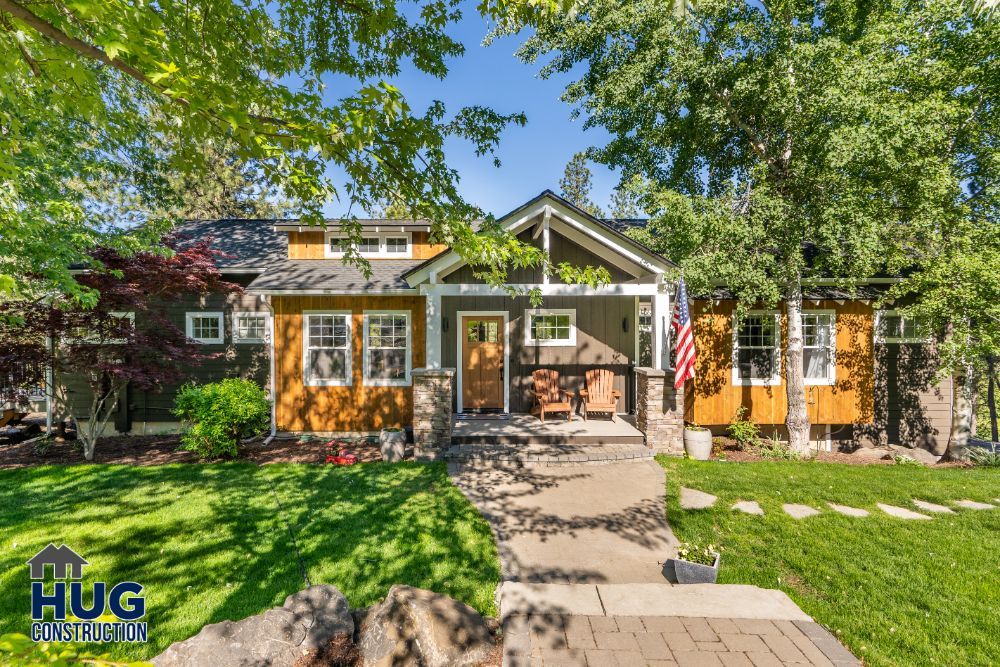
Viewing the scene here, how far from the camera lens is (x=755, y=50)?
712 centimetres

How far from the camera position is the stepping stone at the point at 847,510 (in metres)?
5.04

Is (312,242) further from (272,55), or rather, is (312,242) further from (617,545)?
(617,545)

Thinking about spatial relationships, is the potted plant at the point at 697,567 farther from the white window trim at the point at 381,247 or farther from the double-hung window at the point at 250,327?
the double-hung window at the point at 250,327

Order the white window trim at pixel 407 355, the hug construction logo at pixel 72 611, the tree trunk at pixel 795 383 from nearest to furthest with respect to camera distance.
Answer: the hug construction logo at pixel 72 611 < the tree trunk at pixel 795 383 < the white window trim at pixel 407 355

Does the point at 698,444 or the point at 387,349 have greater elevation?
the point at 387,349

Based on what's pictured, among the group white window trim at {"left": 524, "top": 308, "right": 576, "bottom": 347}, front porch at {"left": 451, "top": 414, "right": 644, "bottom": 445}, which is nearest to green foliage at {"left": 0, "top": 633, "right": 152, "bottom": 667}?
front porch at {"left": 451, "top": 414, "right": 644, "bottom": 445}

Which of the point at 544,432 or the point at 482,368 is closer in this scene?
the point at 544,432

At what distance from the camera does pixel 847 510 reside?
515 cm

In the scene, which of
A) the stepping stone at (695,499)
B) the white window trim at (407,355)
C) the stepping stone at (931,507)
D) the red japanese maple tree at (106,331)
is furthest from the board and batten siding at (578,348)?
the red japanese maple tree at (106,331)

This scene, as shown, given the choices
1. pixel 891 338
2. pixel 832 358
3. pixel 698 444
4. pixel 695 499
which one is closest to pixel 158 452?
pixel 695 499

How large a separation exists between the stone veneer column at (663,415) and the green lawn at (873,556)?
91cm

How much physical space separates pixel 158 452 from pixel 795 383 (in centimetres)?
1280

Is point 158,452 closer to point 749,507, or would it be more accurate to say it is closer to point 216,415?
point 216,415

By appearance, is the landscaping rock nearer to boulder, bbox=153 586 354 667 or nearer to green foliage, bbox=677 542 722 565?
green foliage, bbox=677 542 722 565
